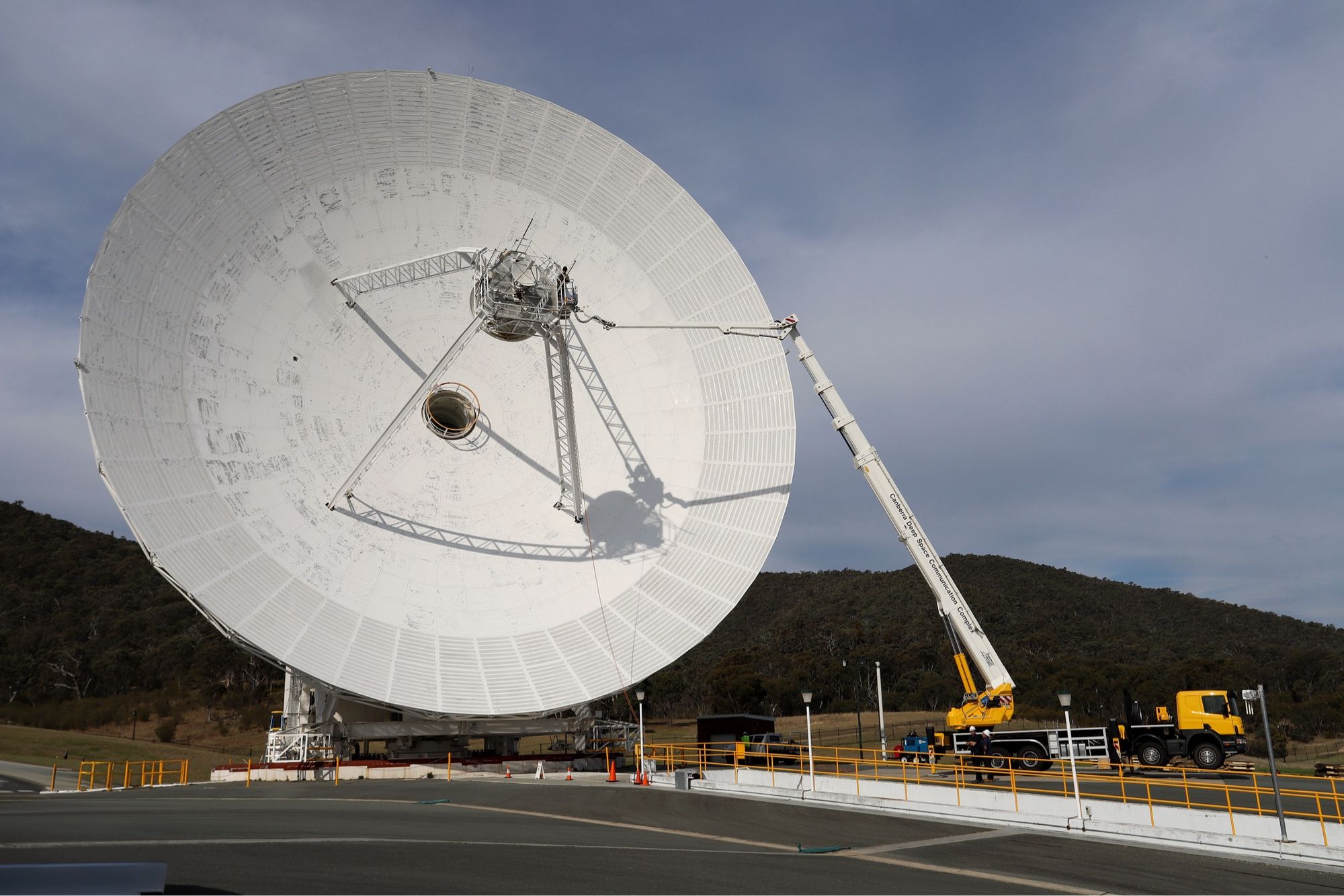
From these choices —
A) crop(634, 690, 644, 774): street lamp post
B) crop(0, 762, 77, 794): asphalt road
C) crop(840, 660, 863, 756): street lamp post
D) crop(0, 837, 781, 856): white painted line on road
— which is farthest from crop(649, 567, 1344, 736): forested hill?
crop(0, 837, 781, 856): white painted line on road

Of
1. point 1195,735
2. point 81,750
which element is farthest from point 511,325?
point 81,750

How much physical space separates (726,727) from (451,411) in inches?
627

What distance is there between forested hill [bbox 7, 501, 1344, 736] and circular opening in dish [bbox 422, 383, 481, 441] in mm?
40681

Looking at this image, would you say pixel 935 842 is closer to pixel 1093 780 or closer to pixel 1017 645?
pixel 1093 780

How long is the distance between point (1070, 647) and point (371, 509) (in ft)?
299

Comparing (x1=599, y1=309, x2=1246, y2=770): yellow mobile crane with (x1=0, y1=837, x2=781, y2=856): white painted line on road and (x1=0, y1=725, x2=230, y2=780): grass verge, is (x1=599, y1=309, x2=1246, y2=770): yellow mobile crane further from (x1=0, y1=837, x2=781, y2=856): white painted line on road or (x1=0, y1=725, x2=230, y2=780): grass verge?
(x1=0, y1=725, x2=230, y2=780): grass verge

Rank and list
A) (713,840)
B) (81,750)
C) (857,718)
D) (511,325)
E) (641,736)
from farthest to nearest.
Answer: (857,718) → (81,750) → (641,736) → (511,325) → (713,840)

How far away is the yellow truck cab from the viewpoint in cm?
2716

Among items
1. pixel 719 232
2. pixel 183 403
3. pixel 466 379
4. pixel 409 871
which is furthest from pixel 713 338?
pixel 409 871

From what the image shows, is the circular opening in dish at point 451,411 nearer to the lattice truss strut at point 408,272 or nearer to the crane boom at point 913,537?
the lattice truss strut at point 408,272

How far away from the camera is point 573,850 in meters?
13.0

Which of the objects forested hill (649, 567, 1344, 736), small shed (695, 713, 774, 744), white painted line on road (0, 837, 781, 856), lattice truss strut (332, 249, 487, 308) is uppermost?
lattice truss strut (332, 249, 487, 308)

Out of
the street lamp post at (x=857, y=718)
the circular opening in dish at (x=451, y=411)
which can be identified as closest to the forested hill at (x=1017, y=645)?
the street lamp post at (x=857, y=718)

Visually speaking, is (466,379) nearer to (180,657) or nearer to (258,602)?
(258,602)
